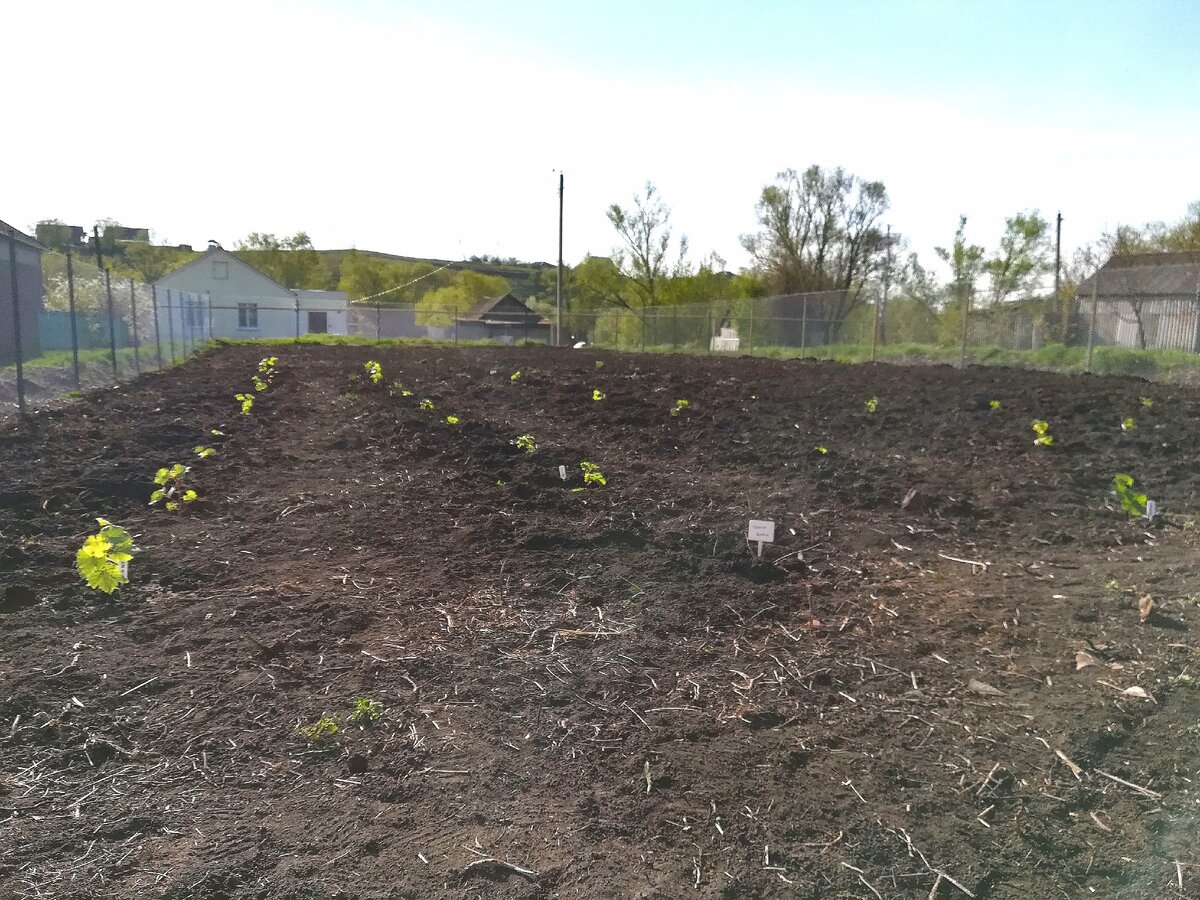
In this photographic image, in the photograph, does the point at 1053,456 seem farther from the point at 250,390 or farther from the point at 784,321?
the point at 784,321

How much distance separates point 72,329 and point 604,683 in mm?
12753

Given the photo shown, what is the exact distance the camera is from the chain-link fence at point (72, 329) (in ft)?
46.4

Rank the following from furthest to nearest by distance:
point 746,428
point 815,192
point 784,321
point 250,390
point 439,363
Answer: point 815,192 < point 784,321 < point 439,363 < point 250,390 < point 746,428

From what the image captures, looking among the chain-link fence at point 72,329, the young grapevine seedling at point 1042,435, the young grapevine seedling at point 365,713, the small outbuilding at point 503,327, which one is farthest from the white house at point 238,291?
the young grapevine seedling at point 365,713

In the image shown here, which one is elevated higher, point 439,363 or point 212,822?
point 439,363

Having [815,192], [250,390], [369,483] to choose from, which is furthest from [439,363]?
[815,192]

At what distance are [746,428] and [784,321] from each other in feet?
66.8

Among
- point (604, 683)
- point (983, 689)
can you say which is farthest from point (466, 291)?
point (983, 689)

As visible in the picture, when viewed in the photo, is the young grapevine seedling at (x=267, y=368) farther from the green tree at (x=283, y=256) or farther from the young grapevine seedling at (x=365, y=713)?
the green tree at (x=283, y=256)

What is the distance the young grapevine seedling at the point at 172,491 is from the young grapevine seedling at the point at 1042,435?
7.53m

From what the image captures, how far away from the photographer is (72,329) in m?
13.3

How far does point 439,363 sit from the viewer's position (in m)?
21.5

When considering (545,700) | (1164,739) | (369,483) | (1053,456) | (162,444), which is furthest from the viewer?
(162,444)

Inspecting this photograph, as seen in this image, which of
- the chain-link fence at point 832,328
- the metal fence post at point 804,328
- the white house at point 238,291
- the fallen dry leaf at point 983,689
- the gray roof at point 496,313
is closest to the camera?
the fallen dry leaf at point 983,689
